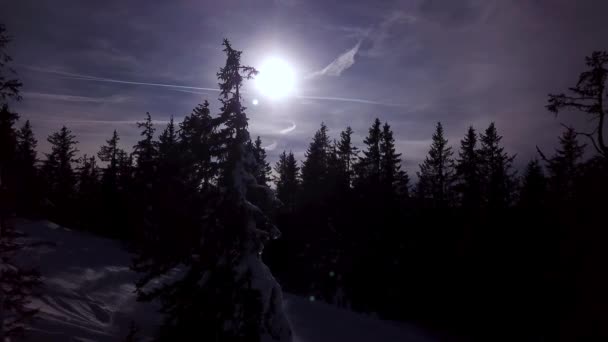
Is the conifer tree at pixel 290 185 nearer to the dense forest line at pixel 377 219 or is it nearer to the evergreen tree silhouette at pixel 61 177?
the dense forest line at pixel 377 219

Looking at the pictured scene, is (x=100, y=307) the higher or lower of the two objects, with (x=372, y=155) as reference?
lower

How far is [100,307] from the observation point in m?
19.2

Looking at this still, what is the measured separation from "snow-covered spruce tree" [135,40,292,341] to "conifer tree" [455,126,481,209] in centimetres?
2573

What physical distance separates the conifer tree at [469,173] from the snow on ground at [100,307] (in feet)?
44.0

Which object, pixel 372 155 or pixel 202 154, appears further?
pixel 372 155

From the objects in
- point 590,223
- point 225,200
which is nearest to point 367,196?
point 590,223

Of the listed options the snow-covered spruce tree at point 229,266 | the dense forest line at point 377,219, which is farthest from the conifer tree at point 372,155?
the snow-covered spruce tree at point 229,266

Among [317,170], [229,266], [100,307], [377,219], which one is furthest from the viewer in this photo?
[317,170]

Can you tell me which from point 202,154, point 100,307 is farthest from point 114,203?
point 202,154

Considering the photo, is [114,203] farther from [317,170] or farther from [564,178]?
[564,178]

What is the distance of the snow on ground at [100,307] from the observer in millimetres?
15719

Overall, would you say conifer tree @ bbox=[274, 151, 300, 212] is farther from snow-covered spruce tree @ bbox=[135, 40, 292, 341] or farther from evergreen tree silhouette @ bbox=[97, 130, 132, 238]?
snow-covered spruce tree @ bbox=[135, 40, 292, 341]

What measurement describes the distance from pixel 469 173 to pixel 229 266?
33378 millimetres

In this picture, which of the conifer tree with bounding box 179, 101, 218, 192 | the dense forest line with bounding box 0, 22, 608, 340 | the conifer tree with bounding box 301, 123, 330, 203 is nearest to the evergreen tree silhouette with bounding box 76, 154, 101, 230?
the dense forest line with bounding box 0, 22, 608, 340
